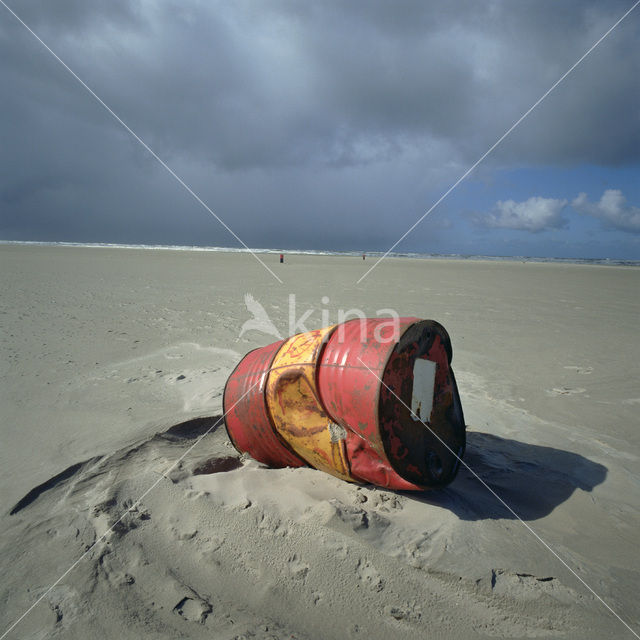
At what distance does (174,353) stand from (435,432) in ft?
13.6

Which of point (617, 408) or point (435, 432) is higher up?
point (435, 432)

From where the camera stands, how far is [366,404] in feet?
6.64

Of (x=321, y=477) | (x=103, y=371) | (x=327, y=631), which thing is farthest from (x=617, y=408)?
(x=103, y=371)

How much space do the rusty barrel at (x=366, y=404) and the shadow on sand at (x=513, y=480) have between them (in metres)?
0.21

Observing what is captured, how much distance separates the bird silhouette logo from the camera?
6.91 metres

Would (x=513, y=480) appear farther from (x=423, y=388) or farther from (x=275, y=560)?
(x=275, y=560)

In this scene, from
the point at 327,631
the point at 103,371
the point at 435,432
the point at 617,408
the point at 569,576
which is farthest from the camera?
the point at 103,371

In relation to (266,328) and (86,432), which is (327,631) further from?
(266,328)

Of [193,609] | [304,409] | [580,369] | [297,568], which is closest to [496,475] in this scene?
[304,409]

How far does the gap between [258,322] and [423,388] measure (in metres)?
5.59

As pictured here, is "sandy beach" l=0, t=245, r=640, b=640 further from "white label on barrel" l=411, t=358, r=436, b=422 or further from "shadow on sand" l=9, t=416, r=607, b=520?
"white label on barrel" l=411, t=358, r=436, b=422

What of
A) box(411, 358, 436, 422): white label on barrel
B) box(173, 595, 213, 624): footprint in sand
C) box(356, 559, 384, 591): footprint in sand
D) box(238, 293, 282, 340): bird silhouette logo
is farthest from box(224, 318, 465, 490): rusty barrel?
box(238, 293, 282, 340): bird silhouette logo

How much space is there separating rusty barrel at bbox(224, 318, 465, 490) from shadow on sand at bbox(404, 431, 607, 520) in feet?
0.67

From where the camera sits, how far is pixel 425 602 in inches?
68.9
